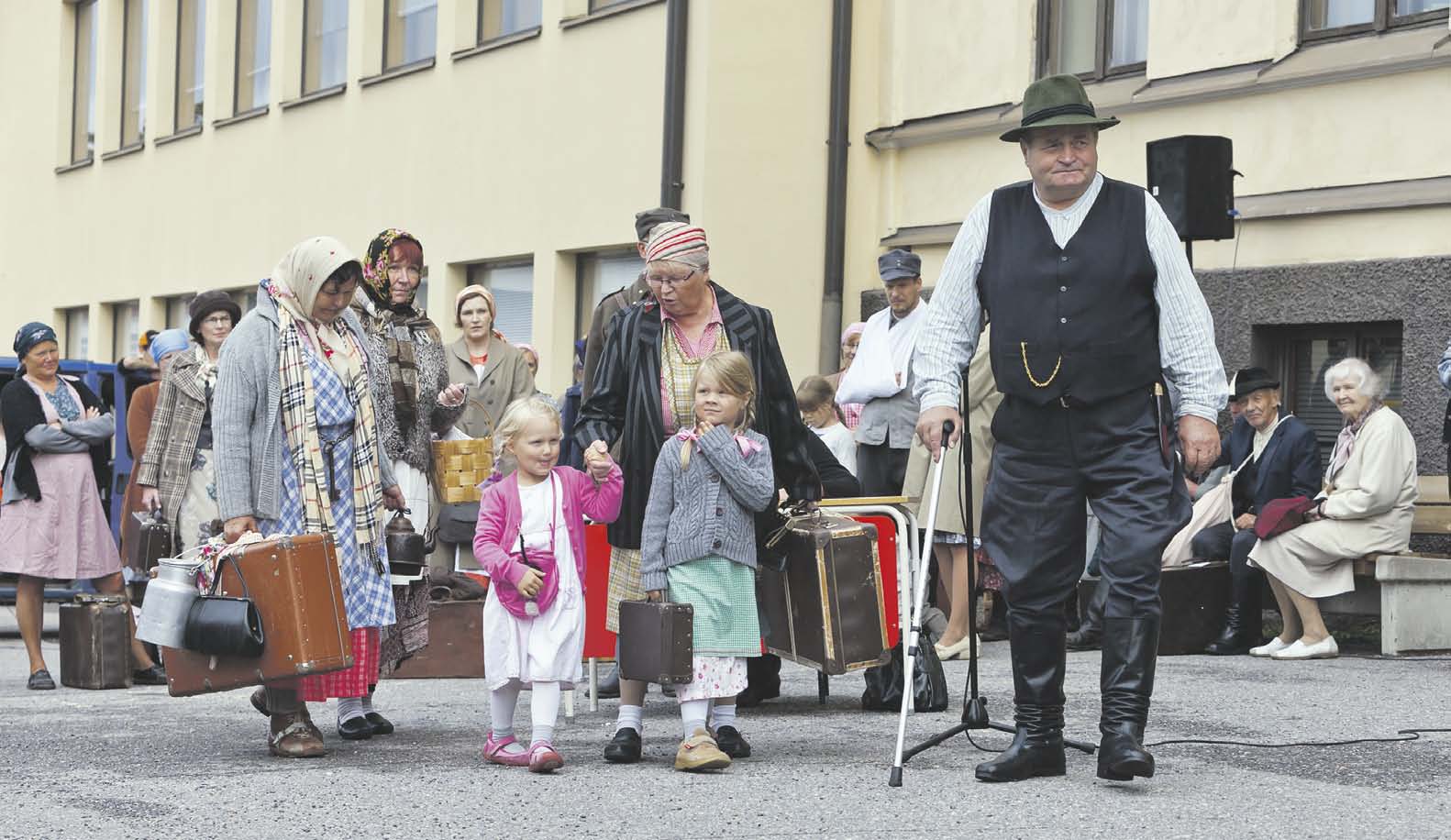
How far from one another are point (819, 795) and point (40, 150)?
89.9 feet

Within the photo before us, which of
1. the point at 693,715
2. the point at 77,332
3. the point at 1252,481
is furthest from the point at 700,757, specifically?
the point at 77,332

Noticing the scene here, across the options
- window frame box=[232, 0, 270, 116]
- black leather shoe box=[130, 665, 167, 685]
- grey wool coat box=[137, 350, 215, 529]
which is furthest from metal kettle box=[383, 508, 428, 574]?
window frame box=[232, 0, 270, 116]

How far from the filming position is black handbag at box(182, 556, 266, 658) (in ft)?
23.6

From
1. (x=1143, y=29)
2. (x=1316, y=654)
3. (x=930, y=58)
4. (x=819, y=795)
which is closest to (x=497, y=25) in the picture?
(x=930, y=58)

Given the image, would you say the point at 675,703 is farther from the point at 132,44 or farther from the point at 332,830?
the point at 132,44

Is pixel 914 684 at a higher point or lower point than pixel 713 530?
lower

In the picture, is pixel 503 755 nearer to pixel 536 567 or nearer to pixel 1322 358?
pixel 536 567

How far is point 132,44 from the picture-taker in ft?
96.5

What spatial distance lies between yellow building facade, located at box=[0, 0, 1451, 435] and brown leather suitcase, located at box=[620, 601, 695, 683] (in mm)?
6775

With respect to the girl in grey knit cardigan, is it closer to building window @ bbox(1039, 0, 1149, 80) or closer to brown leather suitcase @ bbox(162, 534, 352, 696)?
brown leather suitcase @ bbox(162, 534, 352, 696)

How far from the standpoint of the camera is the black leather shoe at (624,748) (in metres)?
7.32

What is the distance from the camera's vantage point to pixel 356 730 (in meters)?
8.18

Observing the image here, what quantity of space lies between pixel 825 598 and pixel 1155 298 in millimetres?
1643

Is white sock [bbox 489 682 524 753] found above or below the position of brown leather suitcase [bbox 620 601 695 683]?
below
